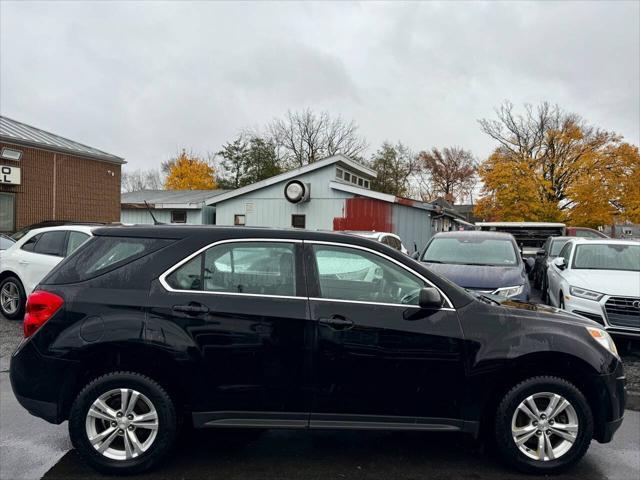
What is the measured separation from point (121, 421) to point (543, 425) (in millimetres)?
2947

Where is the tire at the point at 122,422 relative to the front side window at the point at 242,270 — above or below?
below

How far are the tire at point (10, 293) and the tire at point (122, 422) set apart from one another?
5.86 meters

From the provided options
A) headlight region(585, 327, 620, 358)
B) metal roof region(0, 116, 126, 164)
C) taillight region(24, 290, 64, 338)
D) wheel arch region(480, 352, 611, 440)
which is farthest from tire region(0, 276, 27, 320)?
metal roof region(0, 116, 126, 164)

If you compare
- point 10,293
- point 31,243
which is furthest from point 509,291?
point 10,293

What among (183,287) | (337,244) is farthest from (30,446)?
(337,244)

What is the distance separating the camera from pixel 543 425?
3.43 metres

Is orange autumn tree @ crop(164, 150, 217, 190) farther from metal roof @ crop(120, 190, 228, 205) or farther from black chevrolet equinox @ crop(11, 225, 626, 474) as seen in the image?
black chevrolet equinox @ crop(11, 225, 626, 474)

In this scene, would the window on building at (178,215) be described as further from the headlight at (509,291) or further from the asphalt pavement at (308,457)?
the asphalt pavement at (308,457)

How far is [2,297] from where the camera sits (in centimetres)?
837

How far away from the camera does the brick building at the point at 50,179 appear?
18812mm

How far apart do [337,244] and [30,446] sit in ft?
9.51

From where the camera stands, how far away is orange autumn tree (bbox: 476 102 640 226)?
26594 mm

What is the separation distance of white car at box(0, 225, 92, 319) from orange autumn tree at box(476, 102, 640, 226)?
82.5 feet

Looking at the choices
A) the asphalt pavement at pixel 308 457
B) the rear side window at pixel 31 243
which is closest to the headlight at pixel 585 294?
the asphalt pavement at pixel 308 457
